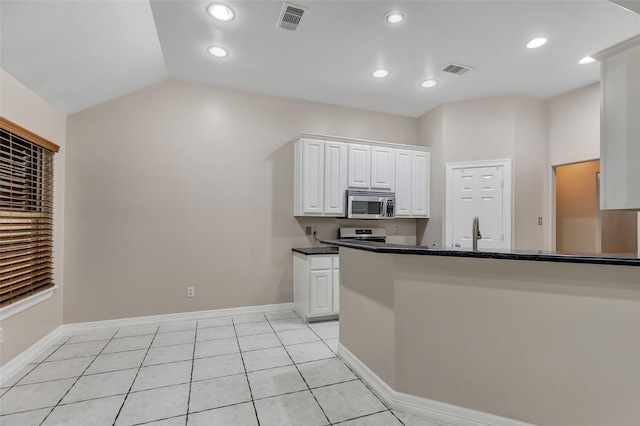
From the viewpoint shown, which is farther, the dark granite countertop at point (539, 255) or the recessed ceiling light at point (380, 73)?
the recessed ceiling light at point (380, 73)

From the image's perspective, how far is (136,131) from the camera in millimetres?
3600

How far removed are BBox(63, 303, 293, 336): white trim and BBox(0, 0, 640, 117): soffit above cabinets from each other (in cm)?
243

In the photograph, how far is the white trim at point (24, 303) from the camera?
2.35 m

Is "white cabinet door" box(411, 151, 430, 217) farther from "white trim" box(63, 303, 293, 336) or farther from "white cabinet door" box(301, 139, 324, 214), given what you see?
"white trim" box(63, 303, 293, 336)

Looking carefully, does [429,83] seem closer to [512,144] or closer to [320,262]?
[512,144]

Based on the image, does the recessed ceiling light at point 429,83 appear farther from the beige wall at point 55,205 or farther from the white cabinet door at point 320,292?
the beige wall at point 55,205

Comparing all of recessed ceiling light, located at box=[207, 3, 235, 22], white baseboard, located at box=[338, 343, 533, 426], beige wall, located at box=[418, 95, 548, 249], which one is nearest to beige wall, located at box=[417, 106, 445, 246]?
beige wall, located at box=[418, 95, 548, 249]

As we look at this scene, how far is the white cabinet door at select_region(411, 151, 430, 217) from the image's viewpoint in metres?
4.64

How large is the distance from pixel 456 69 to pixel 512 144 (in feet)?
4.88

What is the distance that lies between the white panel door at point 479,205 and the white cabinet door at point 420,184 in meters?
0.42

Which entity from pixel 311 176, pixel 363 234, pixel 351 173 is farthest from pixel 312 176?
pixel 363 234

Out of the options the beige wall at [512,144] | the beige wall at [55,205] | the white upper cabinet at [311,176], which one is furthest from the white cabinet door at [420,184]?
the beige wall at [55,205]

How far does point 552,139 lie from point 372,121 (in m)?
2.61

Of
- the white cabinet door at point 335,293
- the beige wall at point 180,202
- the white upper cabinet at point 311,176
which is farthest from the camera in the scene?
the white upper cabinet at point 311,176
